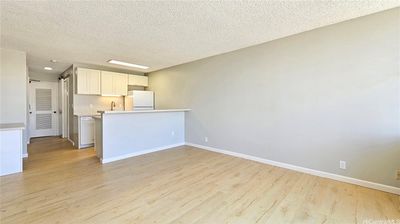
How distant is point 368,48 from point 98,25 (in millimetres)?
3873

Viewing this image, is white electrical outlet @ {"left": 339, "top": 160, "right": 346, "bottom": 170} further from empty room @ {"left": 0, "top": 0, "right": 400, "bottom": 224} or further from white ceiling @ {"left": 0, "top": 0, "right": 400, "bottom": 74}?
white ceiling @ {"left": 0, "top": 0, "right": 400, "bottom": 74}

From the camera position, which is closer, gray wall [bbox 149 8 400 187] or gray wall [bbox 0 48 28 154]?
gray wall [bbox 149 8 400 187]

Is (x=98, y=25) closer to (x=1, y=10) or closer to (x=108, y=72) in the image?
(x=1, y=10)

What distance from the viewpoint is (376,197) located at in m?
2.37

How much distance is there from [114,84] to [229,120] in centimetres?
382

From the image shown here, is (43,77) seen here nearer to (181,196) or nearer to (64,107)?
(64,107)

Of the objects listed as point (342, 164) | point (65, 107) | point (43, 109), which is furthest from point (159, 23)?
point (43, 109)

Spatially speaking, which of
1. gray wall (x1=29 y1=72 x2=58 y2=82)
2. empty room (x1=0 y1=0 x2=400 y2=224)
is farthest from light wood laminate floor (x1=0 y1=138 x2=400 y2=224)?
gray wall (x1=29 y1=72 x2=58 y2=82)

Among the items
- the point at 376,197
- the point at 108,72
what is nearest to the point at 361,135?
the point at 376,197

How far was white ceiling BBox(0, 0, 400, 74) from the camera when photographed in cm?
223

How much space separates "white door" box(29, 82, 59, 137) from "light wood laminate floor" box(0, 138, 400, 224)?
12.1 ft

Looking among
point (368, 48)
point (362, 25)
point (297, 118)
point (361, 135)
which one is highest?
point (362, 25)

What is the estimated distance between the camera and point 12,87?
3.82 m

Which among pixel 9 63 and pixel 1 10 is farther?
pixel 9 63
